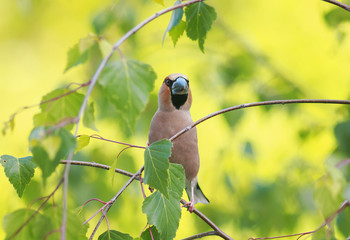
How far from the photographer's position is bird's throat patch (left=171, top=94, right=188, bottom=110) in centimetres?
263

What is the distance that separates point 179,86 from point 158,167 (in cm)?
99

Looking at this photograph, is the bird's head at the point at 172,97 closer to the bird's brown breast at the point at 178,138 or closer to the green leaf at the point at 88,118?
the bird's brown breast at the point at 178,138

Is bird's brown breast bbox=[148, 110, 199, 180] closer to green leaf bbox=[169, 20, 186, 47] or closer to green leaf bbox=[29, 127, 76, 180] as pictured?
green leaf bbox=[169, 20, 186, 47]

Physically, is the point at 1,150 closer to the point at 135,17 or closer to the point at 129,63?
the point at 135,17

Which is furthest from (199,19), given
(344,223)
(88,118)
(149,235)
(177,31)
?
(344,223)

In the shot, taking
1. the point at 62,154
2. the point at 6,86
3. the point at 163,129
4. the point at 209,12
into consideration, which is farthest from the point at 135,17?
the point at 6,86

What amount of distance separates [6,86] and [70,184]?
4237 mm

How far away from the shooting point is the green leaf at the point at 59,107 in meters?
1.56

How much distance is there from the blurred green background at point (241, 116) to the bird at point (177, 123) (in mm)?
662

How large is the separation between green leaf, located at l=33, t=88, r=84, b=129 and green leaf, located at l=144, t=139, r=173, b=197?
0.27 metres

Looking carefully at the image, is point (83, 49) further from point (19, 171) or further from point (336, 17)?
point (336, 17)

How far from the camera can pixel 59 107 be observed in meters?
1.58

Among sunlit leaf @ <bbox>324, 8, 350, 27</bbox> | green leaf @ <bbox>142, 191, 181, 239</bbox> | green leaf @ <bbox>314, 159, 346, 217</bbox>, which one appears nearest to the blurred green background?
sunlit leaf @ <bbox>324, 8, 350, 27</bbox>

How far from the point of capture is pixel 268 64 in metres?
4.47
